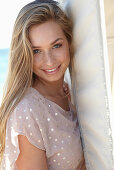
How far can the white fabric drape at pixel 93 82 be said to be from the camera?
3.59 feet

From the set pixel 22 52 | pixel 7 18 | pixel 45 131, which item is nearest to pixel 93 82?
pixel 45 131

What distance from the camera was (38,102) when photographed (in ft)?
5.25

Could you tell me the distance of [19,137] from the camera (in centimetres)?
148

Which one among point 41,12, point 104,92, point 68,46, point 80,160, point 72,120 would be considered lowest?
point 80,160

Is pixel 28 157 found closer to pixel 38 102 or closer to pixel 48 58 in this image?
pixel 38 102

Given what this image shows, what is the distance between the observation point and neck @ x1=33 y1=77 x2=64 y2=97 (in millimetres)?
1763

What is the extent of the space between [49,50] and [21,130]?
47 cm

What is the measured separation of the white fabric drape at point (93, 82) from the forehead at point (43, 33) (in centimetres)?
18

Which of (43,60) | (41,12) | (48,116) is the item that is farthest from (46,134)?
(41,12)

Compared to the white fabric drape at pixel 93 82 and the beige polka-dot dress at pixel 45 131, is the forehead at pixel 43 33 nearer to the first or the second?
the white fabric drape at pixel 93 82

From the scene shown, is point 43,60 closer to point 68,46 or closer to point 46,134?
point 68,46

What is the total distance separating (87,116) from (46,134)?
0.93 ft

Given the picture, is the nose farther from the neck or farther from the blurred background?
the blurred background

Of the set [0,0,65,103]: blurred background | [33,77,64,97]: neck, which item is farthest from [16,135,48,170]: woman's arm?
[0,0,65,103]: blurred background
